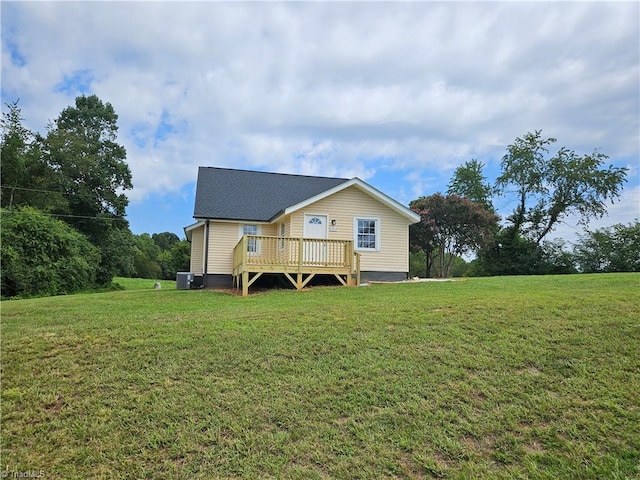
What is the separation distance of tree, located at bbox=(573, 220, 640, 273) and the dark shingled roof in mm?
21308

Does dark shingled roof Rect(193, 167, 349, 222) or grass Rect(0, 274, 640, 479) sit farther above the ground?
dark shingled roof Rect(193, 167, 349, 222)

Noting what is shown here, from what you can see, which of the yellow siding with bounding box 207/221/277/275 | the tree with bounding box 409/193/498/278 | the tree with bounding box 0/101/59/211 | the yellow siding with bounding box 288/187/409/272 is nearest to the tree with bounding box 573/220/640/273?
the tree with bounding box 409/193/498/278

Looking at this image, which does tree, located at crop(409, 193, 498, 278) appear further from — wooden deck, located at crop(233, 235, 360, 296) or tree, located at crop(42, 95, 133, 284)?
tree, located at crop(42, 95, 133, 284)

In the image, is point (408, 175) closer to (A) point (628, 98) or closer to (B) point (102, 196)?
(A) point (628, 98)

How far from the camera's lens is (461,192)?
113 feet

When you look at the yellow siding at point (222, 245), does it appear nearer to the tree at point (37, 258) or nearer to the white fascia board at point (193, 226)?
the white fascia board at point (193, 226)

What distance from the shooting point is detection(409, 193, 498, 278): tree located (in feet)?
73.0

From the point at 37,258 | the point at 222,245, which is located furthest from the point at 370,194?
the point at 37,258

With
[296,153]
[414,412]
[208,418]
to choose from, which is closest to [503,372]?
[414,412]

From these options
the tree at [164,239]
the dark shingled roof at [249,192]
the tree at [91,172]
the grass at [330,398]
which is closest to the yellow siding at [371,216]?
the dark shingled roof at [249,192]

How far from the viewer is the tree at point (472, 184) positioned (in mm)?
33750

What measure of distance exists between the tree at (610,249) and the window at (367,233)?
21.3m

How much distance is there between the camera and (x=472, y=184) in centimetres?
3416

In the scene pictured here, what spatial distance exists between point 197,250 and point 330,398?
14.5 metres
